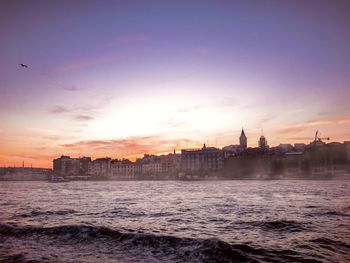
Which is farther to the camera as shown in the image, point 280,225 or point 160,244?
point 280,225

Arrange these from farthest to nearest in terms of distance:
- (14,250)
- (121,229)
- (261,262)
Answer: (121,229) → (14,250) → (261,262)

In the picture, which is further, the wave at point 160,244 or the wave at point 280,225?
the wave at point 280,225

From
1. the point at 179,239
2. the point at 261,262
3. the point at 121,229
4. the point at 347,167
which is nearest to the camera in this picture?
the point at 261,262

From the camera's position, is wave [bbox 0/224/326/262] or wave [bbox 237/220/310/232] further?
wave [bbox 237/220/310/232]

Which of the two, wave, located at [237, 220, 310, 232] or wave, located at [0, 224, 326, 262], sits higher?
wave, located at [0, 224, 326, 262]

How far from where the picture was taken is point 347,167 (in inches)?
7520

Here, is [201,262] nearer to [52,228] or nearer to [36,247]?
[36,247]

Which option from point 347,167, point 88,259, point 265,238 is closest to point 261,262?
point 265,238

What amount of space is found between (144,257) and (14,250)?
600cm

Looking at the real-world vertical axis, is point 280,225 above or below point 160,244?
below

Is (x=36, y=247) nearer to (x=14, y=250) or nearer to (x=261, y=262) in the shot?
(x=14, y=250)

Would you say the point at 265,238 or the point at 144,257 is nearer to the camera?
the point at 144,257

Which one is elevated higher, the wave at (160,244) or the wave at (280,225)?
the wave at (160,244)

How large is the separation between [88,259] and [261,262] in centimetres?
670
